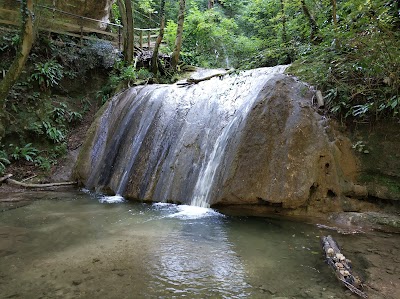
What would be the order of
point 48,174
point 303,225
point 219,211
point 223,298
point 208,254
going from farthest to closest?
point 48,174 < point 219,211 < point 303,225 < point 208,254 < point 223,298

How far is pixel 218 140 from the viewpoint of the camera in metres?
7.20

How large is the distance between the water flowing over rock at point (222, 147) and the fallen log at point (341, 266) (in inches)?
62.0

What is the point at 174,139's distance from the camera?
8.10 m

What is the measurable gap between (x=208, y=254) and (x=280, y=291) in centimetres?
119

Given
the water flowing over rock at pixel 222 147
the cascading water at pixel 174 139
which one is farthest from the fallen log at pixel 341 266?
the cascading water at pixel 174 139

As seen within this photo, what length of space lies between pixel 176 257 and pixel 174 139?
442cm

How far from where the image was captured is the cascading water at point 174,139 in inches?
272

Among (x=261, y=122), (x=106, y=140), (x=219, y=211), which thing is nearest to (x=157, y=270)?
(x=219, y=211)

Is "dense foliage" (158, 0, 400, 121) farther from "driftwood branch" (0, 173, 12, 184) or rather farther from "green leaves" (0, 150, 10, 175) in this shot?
"green leaves" (0, 150, 10, 175)

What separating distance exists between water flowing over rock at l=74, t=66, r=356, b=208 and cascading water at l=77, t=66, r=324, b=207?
0.10 feet

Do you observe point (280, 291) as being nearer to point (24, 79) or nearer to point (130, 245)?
point (130, 245)

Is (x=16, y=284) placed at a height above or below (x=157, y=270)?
below

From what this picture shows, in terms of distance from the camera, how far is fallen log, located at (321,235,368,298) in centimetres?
323

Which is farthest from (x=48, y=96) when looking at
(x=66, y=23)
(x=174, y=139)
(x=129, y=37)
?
(x=174, y=139)
